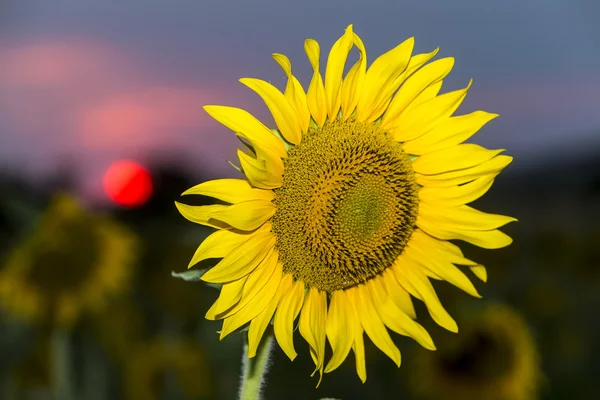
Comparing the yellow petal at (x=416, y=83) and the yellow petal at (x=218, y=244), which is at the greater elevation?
the yellow petal at (x=416, y=83)

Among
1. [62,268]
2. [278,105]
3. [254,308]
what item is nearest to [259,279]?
[254,308]

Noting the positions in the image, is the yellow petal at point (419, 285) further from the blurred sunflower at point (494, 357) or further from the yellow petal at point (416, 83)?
the blurred sunflower at point (494, 357)

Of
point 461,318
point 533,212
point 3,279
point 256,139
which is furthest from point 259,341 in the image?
point 533,212

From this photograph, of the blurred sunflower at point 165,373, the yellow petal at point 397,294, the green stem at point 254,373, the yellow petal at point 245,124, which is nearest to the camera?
the yellow petal at point 245,124

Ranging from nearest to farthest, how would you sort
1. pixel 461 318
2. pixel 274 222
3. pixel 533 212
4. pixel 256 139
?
pixel 256 139 → pixel 274 222 → pixel 461 318 → pixel 533 212

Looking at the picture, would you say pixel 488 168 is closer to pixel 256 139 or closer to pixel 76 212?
pixel 256 139

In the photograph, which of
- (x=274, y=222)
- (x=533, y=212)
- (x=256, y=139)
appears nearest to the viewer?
(x=256, y=139)

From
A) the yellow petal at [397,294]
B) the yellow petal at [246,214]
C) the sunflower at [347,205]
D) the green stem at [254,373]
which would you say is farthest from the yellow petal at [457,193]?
the green stem at [254,373]
